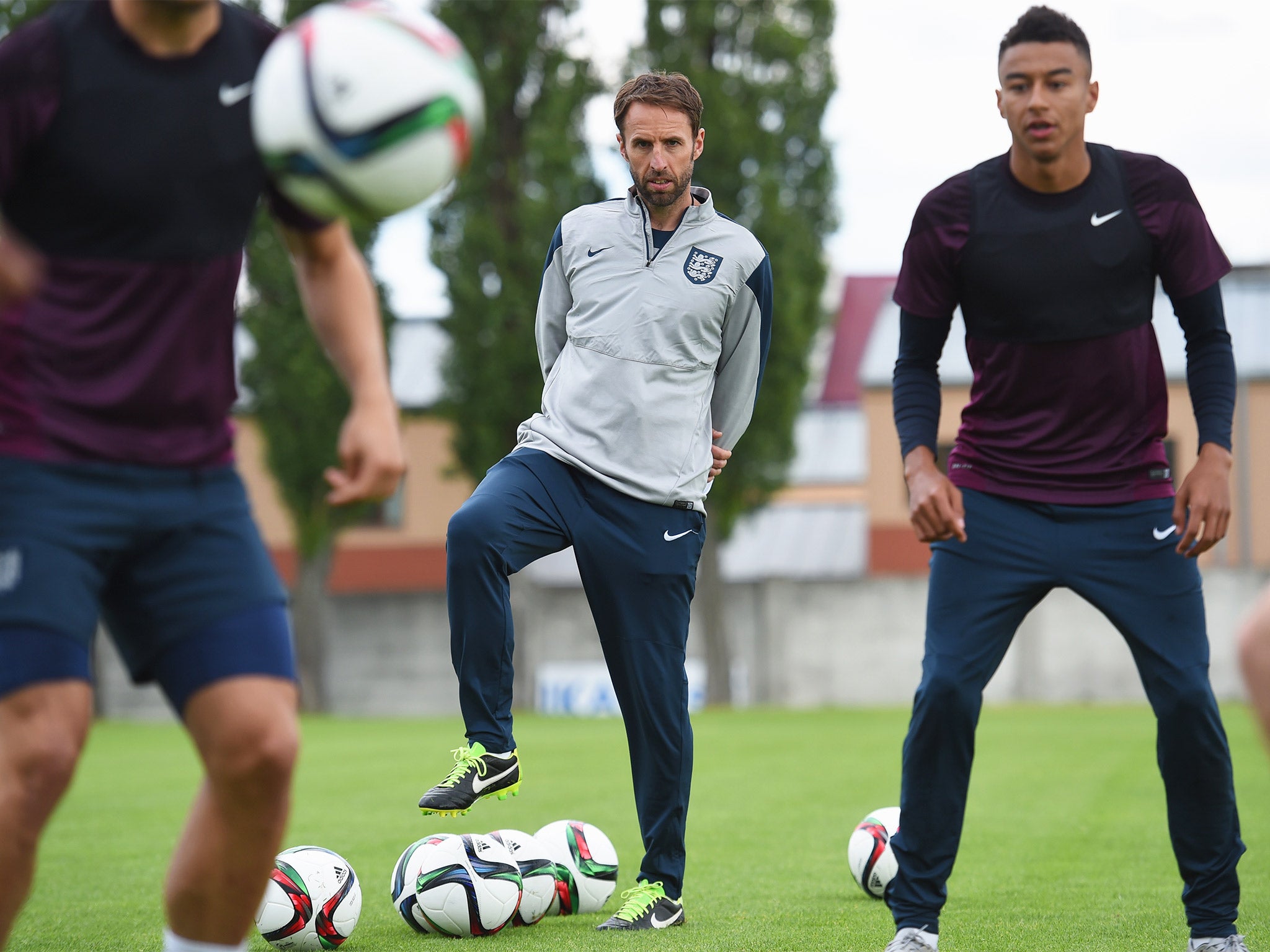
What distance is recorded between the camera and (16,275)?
106 inches

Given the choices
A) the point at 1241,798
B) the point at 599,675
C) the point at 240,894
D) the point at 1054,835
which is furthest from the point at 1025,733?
the point at 240,894

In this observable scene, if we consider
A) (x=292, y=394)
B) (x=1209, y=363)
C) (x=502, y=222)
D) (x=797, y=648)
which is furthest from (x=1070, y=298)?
(x=797, y=648)

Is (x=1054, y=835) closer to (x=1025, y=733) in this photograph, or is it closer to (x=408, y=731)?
(x=1025, y=733)

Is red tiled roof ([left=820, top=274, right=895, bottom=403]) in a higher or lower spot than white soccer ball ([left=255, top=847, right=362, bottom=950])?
lower

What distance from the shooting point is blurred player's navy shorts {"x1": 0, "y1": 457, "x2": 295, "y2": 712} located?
9.57 feet

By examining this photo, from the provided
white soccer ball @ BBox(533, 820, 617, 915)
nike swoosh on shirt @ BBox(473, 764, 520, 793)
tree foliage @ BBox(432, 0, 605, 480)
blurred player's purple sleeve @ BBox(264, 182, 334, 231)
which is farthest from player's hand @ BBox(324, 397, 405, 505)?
tree foliage @ BBox(432, 0, 605, 480)

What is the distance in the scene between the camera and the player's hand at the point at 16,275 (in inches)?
106

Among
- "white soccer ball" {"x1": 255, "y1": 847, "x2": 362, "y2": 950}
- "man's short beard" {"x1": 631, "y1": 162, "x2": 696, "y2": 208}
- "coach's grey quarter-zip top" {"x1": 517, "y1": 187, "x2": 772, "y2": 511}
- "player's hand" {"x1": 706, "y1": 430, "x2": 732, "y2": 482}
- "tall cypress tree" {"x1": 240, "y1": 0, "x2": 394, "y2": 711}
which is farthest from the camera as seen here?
"tall cypress tree" {"x1": 240, "y1": 0, "x2": 394, "y2": 711}

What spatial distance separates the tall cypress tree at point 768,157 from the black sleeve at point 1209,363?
22382 mm

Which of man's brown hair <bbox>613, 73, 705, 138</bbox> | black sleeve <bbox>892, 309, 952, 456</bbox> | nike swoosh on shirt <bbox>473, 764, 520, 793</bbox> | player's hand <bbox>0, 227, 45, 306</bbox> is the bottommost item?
nike swoosh on shirt <bbox>473, 764, 520, 793</bbox>

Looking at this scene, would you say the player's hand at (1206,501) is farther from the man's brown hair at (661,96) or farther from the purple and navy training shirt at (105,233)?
the purple and navy training shirt at (105,233)

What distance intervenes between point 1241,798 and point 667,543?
6.32m

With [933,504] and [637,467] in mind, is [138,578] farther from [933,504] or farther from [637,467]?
[637,467]

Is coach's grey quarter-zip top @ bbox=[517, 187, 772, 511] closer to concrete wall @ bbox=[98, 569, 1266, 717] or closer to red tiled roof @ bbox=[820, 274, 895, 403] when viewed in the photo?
concrete wall @ bbox=[98, 569, 1266, 717]
